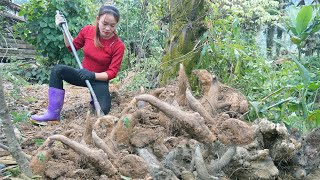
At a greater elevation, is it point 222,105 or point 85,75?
point 85,75

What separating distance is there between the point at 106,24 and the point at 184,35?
0.61 metres

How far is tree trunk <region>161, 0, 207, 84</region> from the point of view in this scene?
2.88m

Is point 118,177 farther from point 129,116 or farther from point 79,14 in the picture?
point 79,14

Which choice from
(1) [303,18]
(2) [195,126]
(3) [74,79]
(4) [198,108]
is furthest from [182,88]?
(3) [74,79]

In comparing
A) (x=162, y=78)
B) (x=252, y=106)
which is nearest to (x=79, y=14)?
(x=162, y=78)

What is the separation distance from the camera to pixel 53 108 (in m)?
2.69

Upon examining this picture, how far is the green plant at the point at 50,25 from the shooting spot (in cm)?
584

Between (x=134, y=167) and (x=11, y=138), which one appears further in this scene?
(x=134, y=167)

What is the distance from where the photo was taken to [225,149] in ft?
5.49

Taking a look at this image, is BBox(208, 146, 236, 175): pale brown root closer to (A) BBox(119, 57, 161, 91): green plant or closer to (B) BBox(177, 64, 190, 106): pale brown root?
(B) BBox(177, 64, 190, 106): pale brown root

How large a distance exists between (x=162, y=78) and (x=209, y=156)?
1405 millimetres

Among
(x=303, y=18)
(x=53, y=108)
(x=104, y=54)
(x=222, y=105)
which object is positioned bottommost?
(x=53, y=108)

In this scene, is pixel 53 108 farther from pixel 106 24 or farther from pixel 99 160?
pixel 99 160

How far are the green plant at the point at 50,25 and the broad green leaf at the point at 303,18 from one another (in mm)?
4099
